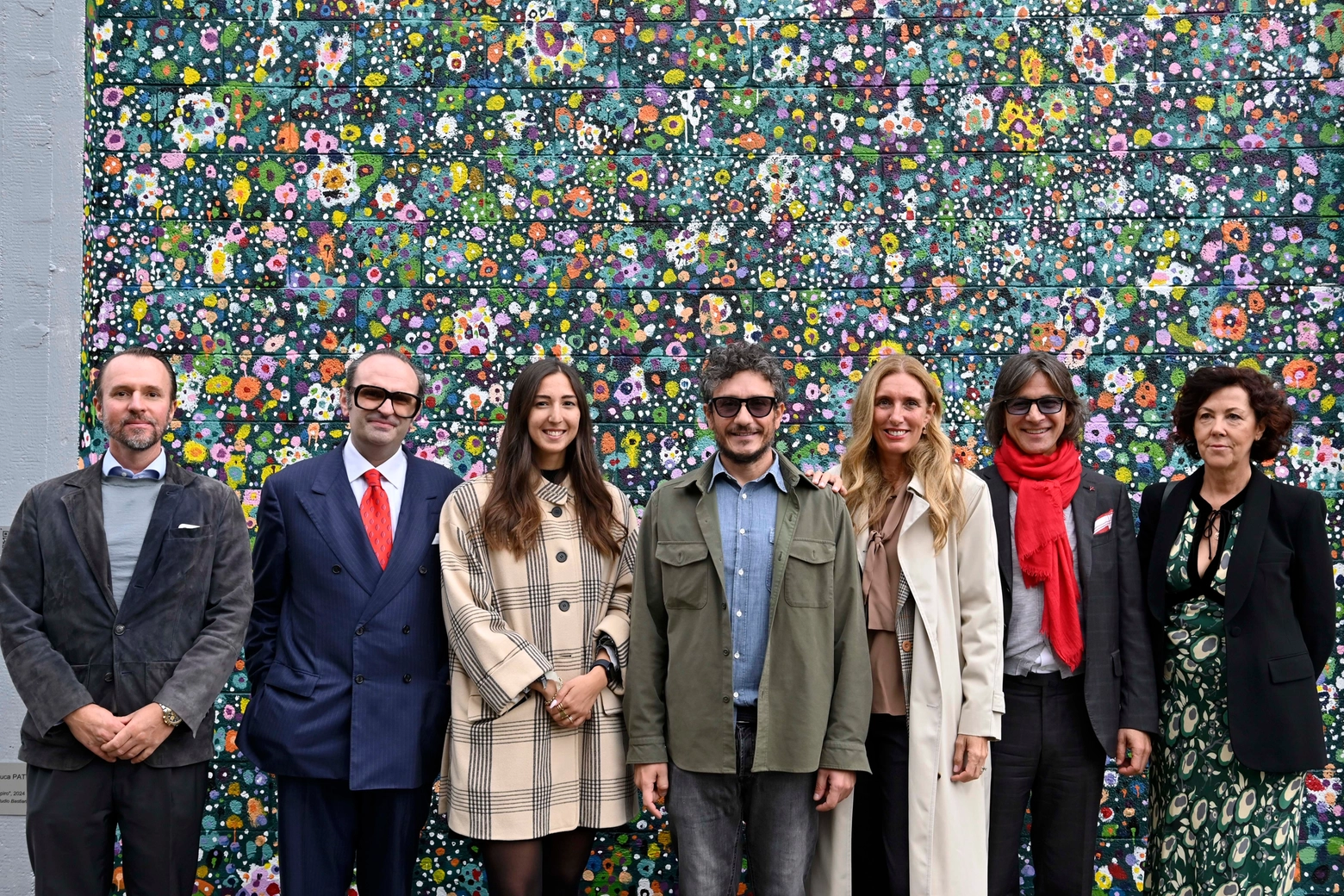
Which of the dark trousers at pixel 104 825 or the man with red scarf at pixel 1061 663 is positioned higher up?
the man with red scarf at pixel 1061 663

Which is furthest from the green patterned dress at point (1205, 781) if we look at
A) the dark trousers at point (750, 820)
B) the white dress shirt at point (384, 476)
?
the white dress shirt at point (384, 476)

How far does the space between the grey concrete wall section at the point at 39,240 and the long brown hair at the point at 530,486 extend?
7.78 feet

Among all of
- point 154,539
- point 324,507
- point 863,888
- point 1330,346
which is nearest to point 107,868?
point 154,539

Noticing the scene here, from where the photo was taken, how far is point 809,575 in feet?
10.2

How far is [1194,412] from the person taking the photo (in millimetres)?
3539

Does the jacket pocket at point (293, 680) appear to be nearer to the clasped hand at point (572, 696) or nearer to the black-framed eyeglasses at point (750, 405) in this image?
the clasped hand at point (572, 696)

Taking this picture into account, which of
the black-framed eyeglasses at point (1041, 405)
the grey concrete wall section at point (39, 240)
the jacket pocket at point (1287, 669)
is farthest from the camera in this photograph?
the grey concrete wall section at point (39, 240)

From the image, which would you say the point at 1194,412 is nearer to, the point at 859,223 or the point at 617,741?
the point at 859,223

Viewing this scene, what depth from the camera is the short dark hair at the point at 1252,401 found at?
135 inches

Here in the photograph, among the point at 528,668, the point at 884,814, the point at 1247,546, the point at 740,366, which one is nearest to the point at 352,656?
the point at 528,668

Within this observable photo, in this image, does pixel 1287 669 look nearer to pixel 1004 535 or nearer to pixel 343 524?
pixel 1004 535

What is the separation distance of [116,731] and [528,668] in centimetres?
123

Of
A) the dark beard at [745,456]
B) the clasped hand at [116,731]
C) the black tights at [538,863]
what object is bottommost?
the black tights at [538,863]

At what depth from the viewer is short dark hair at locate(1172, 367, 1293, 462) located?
11.3 ft
